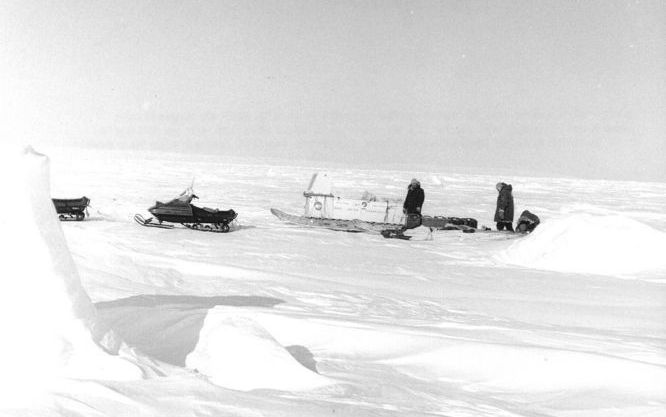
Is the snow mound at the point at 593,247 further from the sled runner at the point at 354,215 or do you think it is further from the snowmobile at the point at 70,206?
the snowmobile at the point at 70,206

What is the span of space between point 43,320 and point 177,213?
363 inches

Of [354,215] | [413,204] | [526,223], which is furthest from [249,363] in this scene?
[526,223]

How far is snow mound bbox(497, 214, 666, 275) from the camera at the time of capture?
9531mm

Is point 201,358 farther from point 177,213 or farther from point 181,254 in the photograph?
point 177,213

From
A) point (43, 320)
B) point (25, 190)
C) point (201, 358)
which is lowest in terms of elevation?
point (201, 358)

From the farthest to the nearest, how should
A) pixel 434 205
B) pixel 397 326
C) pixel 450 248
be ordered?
pixel 434 205 → pixel 450 248 → pixel 397 326

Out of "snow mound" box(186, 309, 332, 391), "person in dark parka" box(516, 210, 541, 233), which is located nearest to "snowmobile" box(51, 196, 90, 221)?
"person in dark parka" box(516, 210, 541, 233)

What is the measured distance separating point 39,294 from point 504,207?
11.9m

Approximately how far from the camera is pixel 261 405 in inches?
133

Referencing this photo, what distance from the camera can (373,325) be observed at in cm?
542

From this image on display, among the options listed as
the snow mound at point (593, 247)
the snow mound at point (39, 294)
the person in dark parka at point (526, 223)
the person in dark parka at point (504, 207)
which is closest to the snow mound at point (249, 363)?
the snow mound at point (39, 294)

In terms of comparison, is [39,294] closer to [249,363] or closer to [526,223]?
[249,363]

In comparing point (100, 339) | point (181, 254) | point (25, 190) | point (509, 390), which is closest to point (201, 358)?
point (100, 339)

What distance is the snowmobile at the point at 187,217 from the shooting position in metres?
12.6
